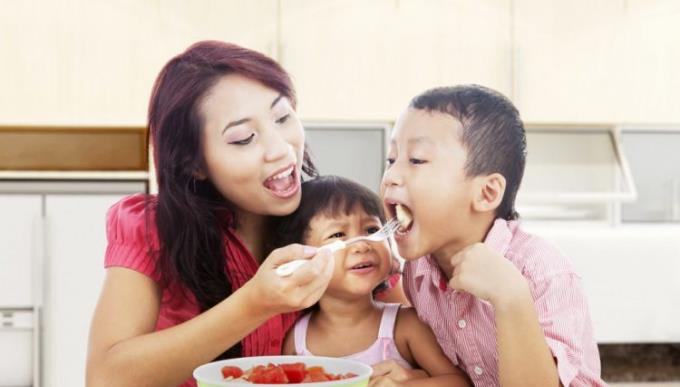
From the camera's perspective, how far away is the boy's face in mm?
1090

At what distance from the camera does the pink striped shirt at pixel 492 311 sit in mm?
1038

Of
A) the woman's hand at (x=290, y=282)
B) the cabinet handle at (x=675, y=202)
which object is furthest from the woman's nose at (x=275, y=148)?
the cabinet handle at (x=675, y=202)

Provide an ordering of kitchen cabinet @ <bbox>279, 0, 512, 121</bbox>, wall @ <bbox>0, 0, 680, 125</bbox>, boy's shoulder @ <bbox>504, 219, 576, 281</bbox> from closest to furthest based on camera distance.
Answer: boy's shoulder @ <bbox>504, 219, 576, 281</bbox> < wall @ <bbox>0, 0, 680, 125</bbox> < kitchen cabinet @ <bbox>279, 0, 512, 121</bbox>

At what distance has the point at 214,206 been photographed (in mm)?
1291

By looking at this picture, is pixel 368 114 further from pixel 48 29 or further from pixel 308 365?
pixel 308 365

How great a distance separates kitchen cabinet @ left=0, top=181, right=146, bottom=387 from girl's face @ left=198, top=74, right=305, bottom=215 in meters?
1.82

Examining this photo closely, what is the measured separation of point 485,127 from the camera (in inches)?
43.7

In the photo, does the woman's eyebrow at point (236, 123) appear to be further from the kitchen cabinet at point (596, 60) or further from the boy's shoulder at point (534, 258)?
the kitchen cabinet at point (596, 60)

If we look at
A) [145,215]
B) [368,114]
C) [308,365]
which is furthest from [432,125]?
Result: [368,114]

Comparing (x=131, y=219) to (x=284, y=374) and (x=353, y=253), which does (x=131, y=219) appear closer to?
(x=353, y=253)

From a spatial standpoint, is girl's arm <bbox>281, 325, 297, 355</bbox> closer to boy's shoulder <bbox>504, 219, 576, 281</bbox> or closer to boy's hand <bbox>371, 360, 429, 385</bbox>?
boy's hand <bbox>371, 360, 429, 385</bbox>

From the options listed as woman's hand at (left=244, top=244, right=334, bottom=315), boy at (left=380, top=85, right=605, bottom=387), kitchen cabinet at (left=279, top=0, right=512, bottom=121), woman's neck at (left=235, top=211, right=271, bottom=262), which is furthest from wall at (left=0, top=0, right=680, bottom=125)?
woman's hand at (left=244, top=244, right=334, bottom=315)

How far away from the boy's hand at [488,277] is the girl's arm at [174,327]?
15 cm

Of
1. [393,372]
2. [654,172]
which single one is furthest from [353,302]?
[654,172]
